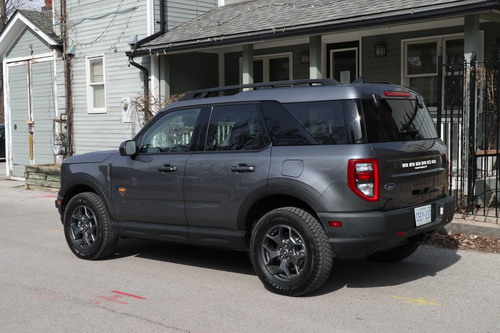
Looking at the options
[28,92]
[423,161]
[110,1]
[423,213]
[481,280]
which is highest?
[110,1]

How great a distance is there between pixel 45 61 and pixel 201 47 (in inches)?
269

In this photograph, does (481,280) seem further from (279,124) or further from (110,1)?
(110,1)

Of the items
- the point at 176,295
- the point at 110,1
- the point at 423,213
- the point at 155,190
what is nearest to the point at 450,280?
the point at 423,213

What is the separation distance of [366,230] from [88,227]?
3.69 m

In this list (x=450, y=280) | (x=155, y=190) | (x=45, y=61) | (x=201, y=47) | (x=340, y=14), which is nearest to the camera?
(x=450, y=280)

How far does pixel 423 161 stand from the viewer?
591 centimetres

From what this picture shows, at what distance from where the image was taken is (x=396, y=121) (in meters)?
5.87

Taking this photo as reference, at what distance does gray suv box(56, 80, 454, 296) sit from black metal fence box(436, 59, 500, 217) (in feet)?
8.56

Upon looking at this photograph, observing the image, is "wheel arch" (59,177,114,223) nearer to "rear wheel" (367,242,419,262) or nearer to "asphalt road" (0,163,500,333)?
"asphalt road" (0,163,500,333)

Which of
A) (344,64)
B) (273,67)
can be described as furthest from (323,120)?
(273,67)

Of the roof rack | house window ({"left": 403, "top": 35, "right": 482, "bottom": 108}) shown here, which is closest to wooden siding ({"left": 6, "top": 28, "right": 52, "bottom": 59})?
house window ({"left": 403, "top": 35, "right": 482, "bottom": 108})

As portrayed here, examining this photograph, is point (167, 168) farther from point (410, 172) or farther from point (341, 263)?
point (410, 172)

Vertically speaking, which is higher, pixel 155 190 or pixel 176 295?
pixel 155 190

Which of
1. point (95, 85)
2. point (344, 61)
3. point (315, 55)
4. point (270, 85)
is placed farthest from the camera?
point (95, 85)
